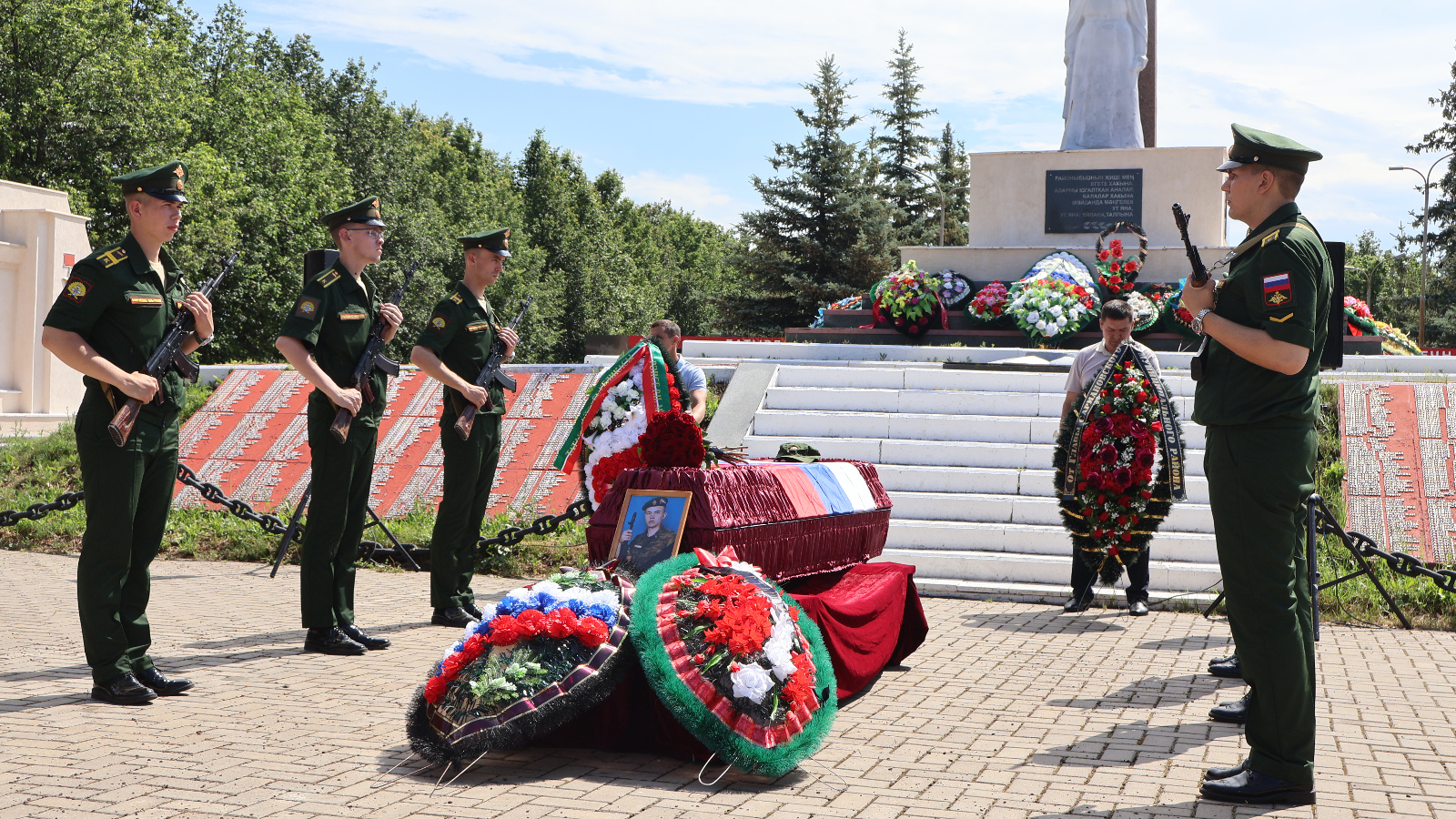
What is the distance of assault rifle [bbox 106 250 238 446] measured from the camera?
4957mm

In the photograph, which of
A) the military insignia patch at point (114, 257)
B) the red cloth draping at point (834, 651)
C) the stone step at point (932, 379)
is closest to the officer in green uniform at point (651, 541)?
the red cloth draping at point (834, 651)

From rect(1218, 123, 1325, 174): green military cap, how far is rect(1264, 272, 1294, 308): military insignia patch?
0.47 m

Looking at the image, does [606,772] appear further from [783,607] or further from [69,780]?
[69,780]

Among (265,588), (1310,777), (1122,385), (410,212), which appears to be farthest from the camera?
(410,212)

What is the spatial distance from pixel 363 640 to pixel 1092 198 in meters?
13.1

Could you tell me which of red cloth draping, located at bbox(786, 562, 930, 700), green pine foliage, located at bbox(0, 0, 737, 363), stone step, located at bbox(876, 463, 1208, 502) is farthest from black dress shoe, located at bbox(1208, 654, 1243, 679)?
green pine foliage, located at bbox(0, 0, 737, 363)

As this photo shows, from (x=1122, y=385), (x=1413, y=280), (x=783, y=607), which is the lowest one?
(x=783, y=607)

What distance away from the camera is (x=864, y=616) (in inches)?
215

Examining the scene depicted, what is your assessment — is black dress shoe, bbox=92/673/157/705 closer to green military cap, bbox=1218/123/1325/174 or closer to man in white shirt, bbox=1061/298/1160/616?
green military cap, bbox=1218/123/1325/174

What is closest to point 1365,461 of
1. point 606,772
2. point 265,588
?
point 606,772

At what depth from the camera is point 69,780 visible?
3.88m

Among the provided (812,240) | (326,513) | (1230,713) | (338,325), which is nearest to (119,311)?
(338,325)

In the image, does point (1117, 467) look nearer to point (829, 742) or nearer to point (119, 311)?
point (829, 742)

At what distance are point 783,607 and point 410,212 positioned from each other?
3883cm
